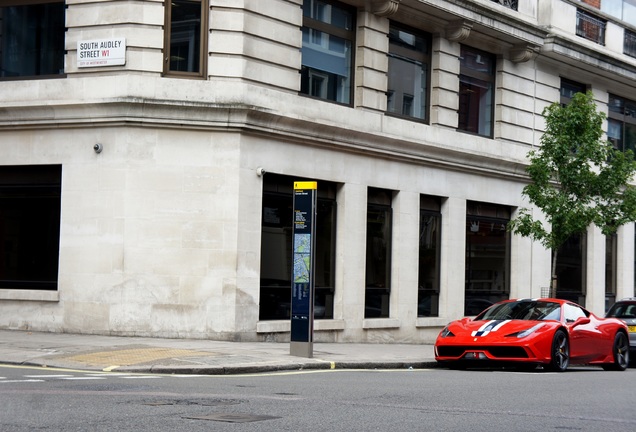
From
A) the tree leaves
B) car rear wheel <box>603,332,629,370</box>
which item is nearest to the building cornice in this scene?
the tree leaves

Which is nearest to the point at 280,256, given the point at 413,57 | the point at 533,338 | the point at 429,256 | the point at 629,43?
the point at 429,256

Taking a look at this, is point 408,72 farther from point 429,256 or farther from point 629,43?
point 629,43

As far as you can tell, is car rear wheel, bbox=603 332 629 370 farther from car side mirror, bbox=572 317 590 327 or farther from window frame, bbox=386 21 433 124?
window frame, bbox=386 21 433 124

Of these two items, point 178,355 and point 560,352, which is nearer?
point 178,355

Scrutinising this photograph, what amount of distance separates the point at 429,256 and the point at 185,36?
933cm

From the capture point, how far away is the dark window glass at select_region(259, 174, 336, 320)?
2288cm

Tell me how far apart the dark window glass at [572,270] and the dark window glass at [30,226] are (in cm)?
1645

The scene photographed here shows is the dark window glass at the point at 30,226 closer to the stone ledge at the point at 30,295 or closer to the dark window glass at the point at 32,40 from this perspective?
the stone ledge at the point at 30,295

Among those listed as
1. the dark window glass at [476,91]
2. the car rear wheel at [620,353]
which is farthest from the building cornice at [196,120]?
the car rear wheel at [620,353]

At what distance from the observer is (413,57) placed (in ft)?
90.8

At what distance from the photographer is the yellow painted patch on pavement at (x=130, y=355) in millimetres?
15709

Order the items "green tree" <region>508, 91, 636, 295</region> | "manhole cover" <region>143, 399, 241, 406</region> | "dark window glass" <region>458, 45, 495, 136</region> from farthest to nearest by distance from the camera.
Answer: "dark window glass" <region>458, 45, 495, 136</region> < "green tree" <region>508, 91, 636, 295</region> < "manhole cover" <region>143, 399, 241, 406</region>

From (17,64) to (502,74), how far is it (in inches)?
537

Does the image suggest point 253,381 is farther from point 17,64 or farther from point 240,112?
point 17,64
